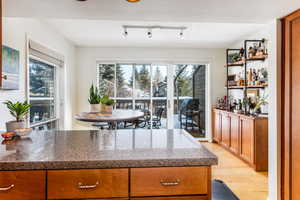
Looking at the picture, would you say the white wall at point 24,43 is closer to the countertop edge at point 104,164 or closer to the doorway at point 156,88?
the doorway at point 156,88

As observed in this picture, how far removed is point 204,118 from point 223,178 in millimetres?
2290

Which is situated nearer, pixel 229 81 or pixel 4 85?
pixel 4 85

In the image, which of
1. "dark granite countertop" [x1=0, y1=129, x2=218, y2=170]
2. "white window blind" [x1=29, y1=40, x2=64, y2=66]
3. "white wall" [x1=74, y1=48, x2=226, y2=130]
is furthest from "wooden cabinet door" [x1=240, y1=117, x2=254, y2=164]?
"white window blind" [x1=29, y1=40, x2=64, y2=66]

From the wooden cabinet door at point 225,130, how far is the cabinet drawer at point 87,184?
3.33m

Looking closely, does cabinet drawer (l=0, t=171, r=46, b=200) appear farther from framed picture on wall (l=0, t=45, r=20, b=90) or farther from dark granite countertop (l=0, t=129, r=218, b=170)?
framed picture on wall (l=0, t=45, r=20, b=90)

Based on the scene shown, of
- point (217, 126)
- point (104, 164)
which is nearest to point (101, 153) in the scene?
point (104, 164)

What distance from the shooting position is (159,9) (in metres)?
1.69

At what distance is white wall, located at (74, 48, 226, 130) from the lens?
458 cm

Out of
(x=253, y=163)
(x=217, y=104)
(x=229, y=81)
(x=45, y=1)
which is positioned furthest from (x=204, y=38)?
(x=45, y=1)

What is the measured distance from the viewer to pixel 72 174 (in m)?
0.93

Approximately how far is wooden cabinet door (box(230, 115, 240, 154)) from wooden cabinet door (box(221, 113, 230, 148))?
4.7 inches

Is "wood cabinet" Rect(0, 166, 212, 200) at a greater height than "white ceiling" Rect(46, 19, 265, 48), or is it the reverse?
"white ceiling" Rect(46, 19, 265, 48)

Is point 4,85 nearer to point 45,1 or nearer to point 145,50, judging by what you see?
point 45,1

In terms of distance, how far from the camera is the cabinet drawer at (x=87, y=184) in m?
0.92
